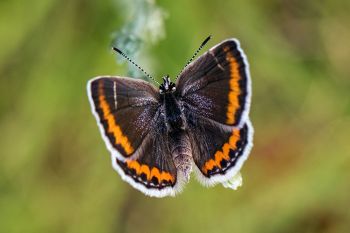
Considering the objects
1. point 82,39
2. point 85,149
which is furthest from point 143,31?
point 85,149

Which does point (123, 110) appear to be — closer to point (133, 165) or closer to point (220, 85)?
point (133, 165)

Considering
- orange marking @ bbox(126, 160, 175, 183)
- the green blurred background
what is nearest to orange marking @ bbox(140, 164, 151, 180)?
orange marking @ bbox(126, 160, 175, 183)

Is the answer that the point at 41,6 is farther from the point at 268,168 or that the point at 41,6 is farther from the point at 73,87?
→ the point at 268,168

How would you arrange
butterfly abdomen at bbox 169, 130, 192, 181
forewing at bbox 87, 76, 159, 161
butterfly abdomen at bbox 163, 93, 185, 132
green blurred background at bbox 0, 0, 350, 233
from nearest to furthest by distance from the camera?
1. forewing at bbox 87, 76, 159, 161
2. butterfly abdomen at bbox 169, 130, 192, 181
3. butterfly abdomen at bbox 163, 93, 185, 132
4. green blurred background at bbox 0, 0, 350, 233

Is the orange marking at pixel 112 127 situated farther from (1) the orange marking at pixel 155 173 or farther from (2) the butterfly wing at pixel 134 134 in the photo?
(1) the orange marking at pixel 155 173

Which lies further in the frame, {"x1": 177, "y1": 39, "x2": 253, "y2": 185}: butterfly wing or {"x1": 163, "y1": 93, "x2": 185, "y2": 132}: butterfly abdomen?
{"x1": 163, "y1": 93, "x2": 185, "y2": 132}: butterfly abdomen

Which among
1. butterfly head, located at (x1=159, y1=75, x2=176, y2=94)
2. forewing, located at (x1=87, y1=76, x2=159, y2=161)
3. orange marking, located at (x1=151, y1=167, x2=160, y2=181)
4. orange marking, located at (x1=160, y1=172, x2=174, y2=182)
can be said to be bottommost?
orange marking, located at (x1=160, y1=172, x2=174, y2=182)

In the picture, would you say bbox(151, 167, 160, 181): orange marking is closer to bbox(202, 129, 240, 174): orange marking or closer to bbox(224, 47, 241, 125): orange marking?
bbox(202, 129, 240, 174): orange marking

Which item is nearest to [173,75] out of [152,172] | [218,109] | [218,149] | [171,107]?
[171,107]
